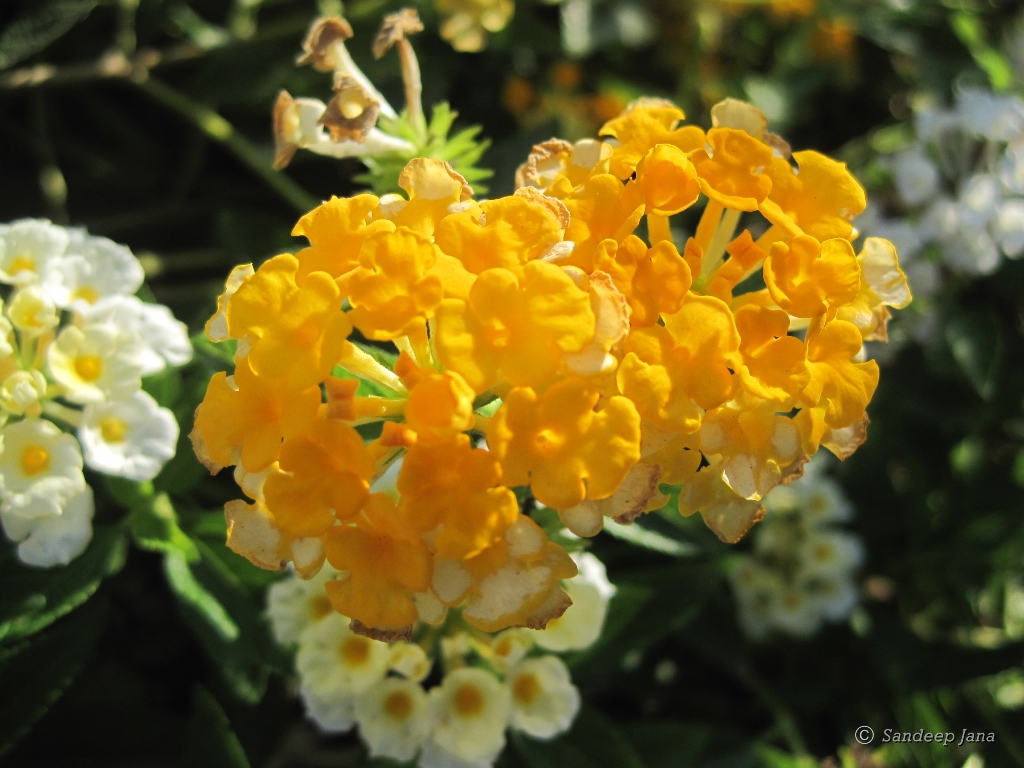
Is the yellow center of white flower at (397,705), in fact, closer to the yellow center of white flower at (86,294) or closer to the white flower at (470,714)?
the white flower at (470,714)

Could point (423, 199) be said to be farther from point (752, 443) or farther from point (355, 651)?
point (355, 651)

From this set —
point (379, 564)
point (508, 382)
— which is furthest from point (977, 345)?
point (379, 564)

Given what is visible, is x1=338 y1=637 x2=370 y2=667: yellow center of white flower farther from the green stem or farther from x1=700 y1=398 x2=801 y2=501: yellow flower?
the green stem

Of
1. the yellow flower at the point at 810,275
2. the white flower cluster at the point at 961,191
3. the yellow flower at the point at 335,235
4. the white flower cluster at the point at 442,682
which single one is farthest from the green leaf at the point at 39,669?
the white flower cluster at the point at 961,191

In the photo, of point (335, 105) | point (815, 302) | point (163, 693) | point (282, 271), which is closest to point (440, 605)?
point (282, 271)

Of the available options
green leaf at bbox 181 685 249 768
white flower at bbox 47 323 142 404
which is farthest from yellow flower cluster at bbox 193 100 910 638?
green leaf at bbox 181 685 249 768

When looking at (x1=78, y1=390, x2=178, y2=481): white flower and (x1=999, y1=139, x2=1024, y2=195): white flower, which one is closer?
(x1=78, y1=390, x2=178, y2=481): white flower
